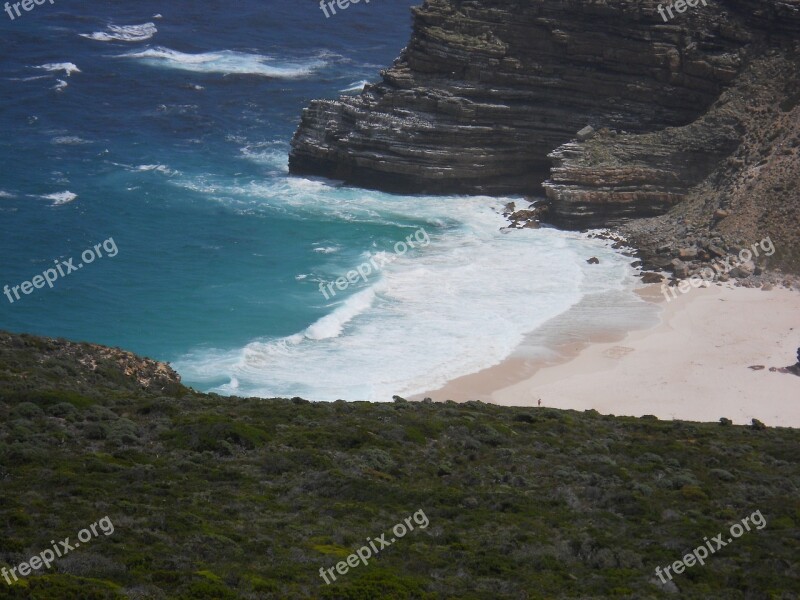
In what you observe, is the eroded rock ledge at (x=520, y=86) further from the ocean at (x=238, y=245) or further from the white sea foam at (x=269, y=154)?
the white sea foam at (x=269, y=154)

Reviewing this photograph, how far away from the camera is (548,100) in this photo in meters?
65.9

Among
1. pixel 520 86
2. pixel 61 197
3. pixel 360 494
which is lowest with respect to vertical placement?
pixel 61 197

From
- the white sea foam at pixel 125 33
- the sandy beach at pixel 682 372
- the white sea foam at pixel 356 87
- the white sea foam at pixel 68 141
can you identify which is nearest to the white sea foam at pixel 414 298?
the sandy beach at pixel 682 372

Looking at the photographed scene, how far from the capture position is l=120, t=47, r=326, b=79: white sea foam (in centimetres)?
9300

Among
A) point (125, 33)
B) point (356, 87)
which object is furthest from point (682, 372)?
point (125, 33)

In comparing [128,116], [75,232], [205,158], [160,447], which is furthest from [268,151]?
[160,447]

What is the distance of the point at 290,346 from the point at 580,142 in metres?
25.5

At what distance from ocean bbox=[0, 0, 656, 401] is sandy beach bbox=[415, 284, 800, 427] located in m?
1.85

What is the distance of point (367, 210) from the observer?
6588cm

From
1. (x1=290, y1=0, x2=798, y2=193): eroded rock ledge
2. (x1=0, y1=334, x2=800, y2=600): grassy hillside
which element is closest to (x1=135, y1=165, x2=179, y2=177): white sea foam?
(x1=290, y1=0, x2=798, y2=193): eroded rock ledge

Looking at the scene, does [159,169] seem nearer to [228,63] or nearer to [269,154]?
[269,154]

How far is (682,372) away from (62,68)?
6344 cm

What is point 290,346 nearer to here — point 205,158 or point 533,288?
point 533,288

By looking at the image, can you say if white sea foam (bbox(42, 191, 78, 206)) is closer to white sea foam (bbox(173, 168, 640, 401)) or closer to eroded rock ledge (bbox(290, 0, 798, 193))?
white sea foam (bbox(173, 168, 640, 401))
